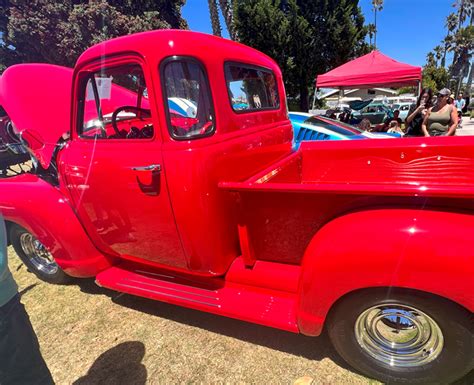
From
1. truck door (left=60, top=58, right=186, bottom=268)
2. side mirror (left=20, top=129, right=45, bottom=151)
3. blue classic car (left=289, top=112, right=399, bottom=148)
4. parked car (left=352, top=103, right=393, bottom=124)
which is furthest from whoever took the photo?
parked car (left=352, top=103, right=393, bottom=124)

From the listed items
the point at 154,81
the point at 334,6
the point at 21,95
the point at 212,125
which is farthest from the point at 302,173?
the point at 334,6

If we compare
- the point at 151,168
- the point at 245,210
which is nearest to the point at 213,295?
the point at 245,210

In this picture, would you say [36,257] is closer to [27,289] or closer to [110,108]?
[27,289]

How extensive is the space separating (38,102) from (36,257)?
1532mm

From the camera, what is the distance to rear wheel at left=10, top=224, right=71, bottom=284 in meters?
2.96

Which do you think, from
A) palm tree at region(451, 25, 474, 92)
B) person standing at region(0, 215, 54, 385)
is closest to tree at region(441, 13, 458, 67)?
palm tree at region(451, 25, 474, 92)

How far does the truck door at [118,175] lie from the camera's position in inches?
76.4

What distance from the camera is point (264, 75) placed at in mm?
2672

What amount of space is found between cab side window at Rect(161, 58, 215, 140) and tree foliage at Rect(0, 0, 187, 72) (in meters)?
13.0

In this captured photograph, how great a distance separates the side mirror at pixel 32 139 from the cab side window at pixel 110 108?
732 millimetres

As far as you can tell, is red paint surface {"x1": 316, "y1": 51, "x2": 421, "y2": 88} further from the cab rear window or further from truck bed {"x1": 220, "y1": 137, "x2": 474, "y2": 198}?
the cab rear window

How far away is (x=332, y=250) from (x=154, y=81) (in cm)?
139

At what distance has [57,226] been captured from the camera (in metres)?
2.48

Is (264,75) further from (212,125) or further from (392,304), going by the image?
(392,304)
